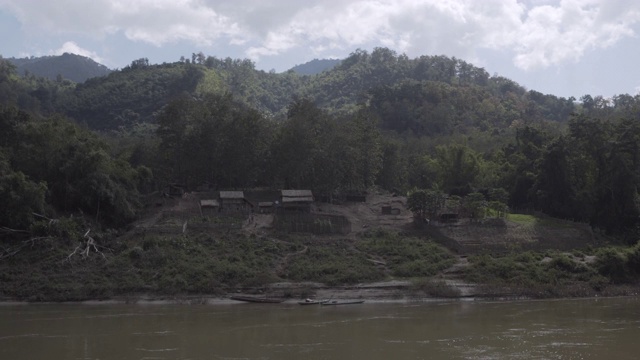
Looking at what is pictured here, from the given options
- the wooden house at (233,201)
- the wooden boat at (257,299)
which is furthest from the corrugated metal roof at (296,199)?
the wooden boat at (257,299)

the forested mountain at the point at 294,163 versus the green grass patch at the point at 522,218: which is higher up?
the forested mountain at the point at 294,163

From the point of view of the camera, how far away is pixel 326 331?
113 ft

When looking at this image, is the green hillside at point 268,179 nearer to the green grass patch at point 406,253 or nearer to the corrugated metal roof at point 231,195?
the green grass patch at point 406,253

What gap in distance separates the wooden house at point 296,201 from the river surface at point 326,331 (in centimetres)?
1722

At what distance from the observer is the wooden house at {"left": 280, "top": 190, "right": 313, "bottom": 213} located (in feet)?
197

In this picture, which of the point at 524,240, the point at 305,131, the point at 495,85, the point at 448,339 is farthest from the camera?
the point at 495,85

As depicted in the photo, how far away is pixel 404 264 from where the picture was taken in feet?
165

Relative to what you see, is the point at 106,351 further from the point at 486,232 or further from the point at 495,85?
the point at 495,85

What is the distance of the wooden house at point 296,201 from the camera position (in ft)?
197

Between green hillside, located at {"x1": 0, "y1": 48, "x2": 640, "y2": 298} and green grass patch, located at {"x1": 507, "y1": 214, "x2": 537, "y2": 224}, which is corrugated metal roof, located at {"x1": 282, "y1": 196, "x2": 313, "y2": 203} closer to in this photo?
green hillside, located at {"x1": 0, "y1": 48, "x2": 640, "y2": 298}

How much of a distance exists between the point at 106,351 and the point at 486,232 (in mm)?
36720

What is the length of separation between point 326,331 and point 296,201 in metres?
26.7

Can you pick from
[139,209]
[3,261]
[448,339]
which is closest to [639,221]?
[448,339]

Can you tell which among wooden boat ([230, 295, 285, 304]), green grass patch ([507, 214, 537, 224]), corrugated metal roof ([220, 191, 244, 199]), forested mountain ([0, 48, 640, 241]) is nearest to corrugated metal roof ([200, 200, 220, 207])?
corrugated metal roof ([220, 191, 244, 199])
